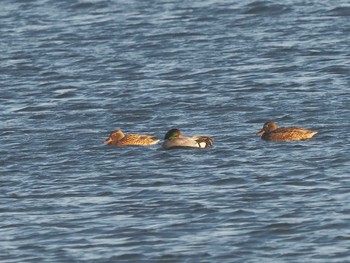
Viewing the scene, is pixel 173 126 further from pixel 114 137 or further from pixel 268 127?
pixel 268 127

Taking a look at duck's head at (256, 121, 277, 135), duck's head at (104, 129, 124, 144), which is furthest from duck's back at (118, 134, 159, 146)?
duck's head at (256, 121, 277, 135)

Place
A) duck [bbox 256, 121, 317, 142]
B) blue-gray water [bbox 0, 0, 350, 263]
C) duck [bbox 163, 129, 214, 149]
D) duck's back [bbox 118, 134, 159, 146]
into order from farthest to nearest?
duck's back [bbox 118, 134, 159, 146]
duck [bbox 256, 121, 317, 142]
duck [bbox 163, 129, 214, 149]
blue-gray water [bbox 0, 0, 350, 263]

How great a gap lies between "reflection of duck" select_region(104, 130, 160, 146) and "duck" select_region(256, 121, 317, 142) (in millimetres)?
1816

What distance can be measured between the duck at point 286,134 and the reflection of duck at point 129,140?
1816 millimetres

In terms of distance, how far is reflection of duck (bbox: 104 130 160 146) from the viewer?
23.1 m

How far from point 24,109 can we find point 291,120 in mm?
5274

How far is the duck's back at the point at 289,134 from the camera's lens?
902 inches

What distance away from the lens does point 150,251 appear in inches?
665

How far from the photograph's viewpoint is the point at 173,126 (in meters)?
25.0

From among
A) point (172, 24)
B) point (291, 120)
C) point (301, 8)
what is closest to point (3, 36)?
point (172, 24)

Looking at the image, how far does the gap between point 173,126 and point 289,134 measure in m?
2.72

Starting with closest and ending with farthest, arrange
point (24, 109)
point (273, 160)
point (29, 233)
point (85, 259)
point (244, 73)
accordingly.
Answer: point (85, 259)
point (29, 233)
point (273, 160)
point (24, 109)
point (244, 73)

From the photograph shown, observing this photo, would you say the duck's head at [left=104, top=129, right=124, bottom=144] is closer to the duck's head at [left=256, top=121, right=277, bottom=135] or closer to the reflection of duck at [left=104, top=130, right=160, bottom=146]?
the reflection of duck at [left=104, top=130, right=160, bottom=146]

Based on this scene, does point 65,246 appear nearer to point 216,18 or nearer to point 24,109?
point 24,109
